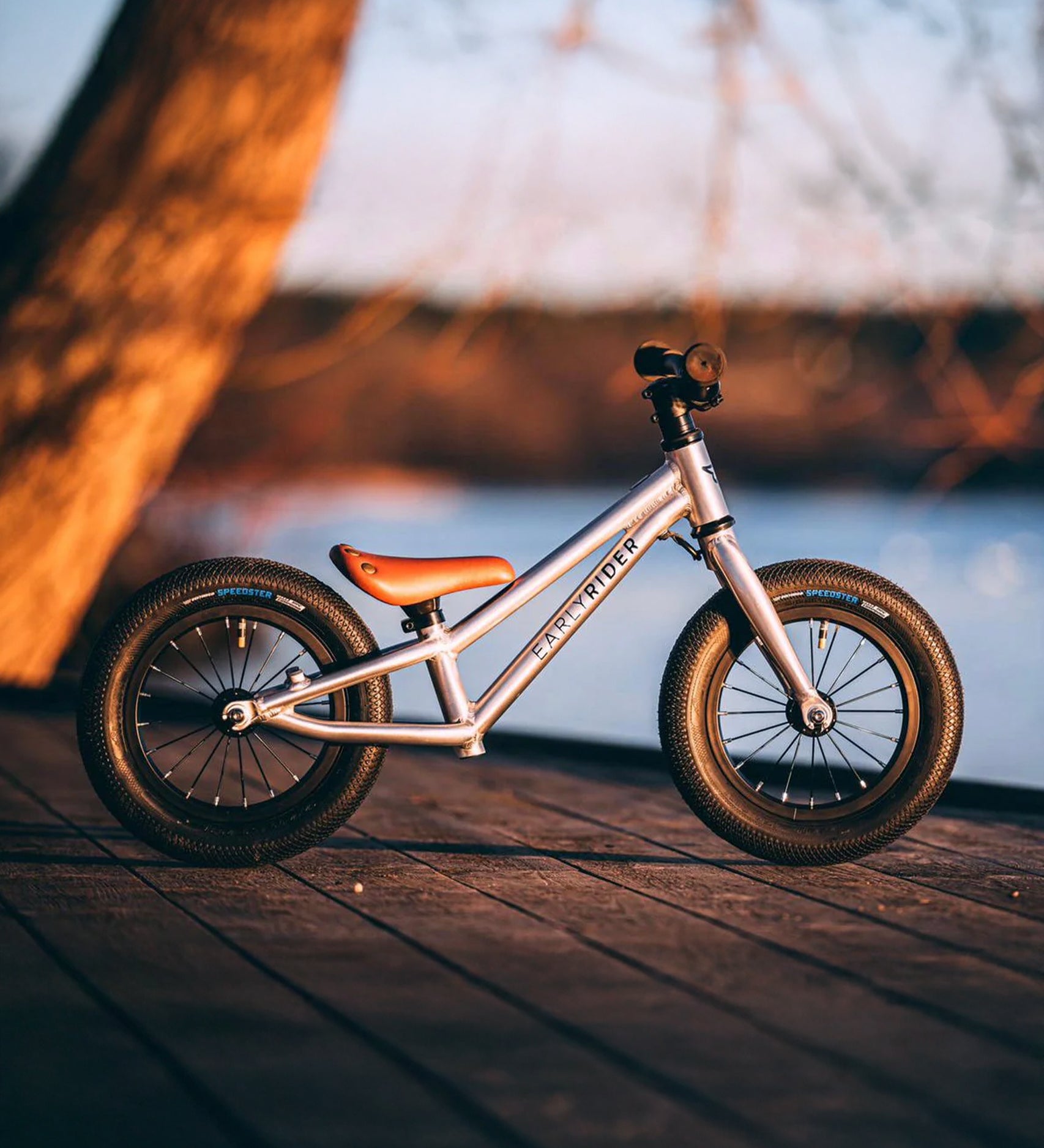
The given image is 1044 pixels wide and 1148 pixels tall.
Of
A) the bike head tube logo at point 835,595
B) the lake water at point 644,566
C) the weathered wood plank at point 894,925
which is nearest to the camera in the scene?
the weathered wood plank at point 894,925

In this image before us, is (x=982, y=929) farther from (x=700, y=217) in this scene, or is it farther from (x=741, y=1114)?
(x=700, y=217)

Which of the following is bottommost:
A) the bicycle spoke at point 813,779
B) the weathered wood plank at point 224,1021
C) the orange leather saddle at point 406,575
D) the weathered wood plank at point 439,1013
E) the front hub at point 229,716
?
the weathered wood plank at point 224,1021

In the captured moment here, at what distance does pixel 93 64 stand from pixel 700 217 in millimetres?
2609

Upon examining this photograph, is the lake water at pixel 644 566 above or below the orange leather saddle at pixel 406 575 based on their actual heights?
above

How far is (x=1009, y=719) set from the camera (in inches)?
407

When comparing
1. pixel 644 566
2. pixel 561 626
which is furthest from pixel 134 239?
pixel 644 566

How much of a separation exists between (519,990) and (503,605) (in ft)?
3.54

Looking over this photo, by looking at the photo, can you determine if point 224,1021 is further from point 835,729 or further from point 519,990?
point 835,729

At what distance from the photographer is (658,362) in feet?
12.2

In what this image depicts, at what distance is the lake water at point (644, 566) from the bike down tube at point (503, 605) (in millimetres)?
1591

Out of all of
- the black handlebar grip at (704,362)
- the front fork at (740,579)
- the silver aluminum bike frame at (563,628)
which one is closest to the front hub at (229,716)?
the silver aluminum bike frame at (563,628)

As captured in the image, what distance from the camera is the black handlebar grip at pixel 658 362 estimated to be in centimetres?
373

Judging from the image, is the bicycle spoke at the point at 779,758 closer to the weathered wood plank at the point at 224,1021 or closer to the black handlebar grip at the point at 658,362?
Result: the black handlebar grip at the point at 658,362

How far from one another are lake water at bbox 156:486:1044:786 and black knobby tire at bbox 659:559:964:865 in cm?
148
